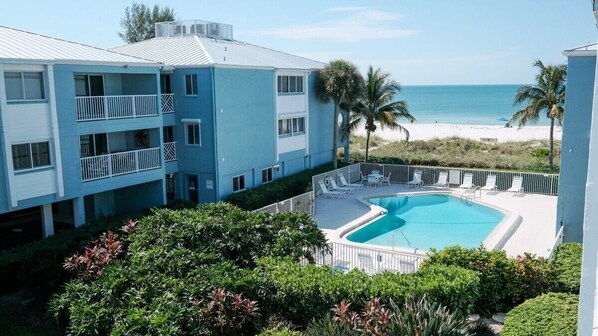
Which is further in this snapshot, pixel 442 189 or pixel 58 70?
pixel 442 189

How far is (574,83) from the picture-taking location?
17.6 m

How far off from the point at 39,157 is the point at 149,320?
9.78m

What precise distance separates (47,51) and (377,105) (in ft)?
69.9

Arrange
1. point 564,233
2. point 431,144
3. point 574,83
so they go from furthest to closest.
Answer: point 431,144, point 564,233, point 574,83

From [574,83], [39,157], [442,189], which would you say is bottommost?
[442,189]

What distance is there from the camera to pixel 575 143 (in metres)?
17.8

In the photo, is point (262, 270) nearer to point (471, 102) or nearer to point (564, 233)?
point (564, 233)

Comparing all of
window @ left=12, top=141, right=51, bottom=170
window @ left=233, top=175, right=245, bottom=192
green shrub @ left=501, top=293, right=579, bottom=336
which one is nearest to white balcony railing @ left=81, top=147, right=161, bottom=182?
window @ left=12, top=141, right=51, bottom=170

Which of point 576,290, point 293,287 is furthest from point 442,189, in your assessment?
point 293,287

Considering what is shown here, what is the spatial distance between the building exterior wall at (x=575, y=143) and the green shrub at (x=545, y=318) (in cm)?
804

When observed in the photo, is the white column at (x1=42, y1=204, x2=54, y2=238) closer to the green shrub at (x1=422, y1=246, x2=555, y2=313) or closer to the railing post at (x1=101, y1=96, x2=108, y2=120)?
the railing post at (x1=101, y1=96, x2=108, y2=120)

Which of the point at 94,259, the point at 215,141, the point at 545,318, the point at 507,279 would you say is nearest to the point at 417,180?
the point at 215,141

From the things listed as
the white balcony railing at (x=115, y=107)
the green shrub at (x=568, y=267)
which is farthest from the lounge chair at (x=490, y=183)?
the white balcony railing at (x=115, y=107)

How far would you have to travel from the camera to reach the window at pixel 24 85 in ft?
55.5
